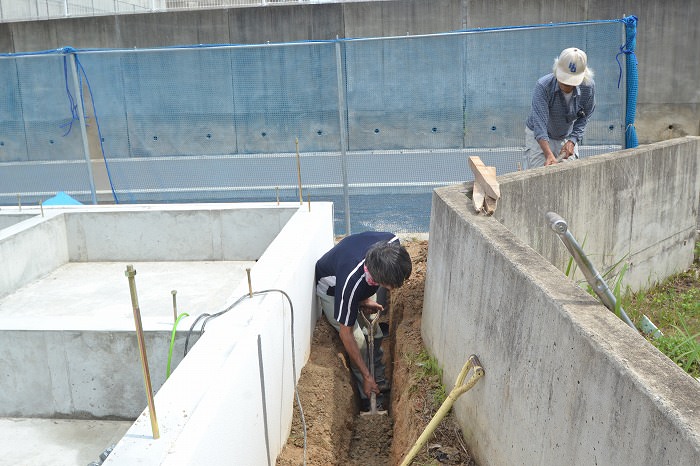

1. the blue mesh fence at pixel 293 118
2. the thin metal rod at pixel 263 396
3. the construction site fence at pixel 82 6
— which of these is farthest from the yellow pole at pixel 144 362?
the construction site fence at pixel 82 6

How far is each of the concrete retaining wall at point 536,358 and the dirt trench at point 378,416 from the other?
0.20 m

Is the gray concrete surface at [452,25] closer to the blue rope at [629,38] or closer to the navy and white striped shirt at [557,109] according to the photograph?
the blue rope at [629,38]

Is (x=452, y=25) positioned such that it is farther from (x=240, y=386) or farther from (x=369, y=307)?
(x=240, y=386)

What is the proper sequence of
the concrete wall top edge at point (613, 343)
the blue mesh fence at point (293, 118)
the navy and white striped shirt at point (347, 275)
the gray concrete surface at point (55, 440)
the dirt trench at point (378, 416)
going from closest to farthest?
the concrete wall top edge at point (613, 343) < the dirt trench at point (378, 416) < the gray concrete surface at point (55, 440) < the navy and white striped shirt at point (347, 275) < the blue mesh fence at point (293, 118)

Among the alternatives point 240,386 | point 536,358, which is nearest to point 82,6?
point 240,386

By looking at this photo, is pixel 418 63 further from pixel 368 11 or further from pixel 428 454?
pixel 428 454

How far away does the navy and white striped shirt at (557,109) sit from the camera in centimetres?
582

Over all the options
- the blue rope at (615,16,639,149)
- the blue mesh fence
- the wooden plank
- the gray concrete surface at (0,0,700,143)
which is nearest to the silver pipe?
the wooden plank

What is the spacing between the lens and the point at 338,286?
4.64 m

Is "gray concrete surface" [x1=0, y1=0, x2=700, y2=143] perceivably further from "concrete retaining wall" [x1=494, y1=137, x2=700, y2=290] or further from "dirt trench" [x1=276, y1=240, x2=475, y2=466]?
"dirt trench" [x1=276, y1=240, x2=475, y2=466]

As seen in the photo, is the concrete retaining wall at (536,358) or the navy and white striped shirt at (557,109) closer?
the concrete retaining wall at (536,358)

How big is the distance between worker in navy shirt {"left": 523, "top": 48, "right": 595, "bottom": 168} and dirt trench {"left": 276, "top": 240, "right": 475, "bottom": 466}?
69.1 inches

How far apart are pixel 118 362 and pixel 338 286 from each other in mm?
1554

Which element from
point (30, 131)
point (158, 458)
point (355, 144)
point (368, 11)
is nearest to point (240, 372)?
point (158, 458)
